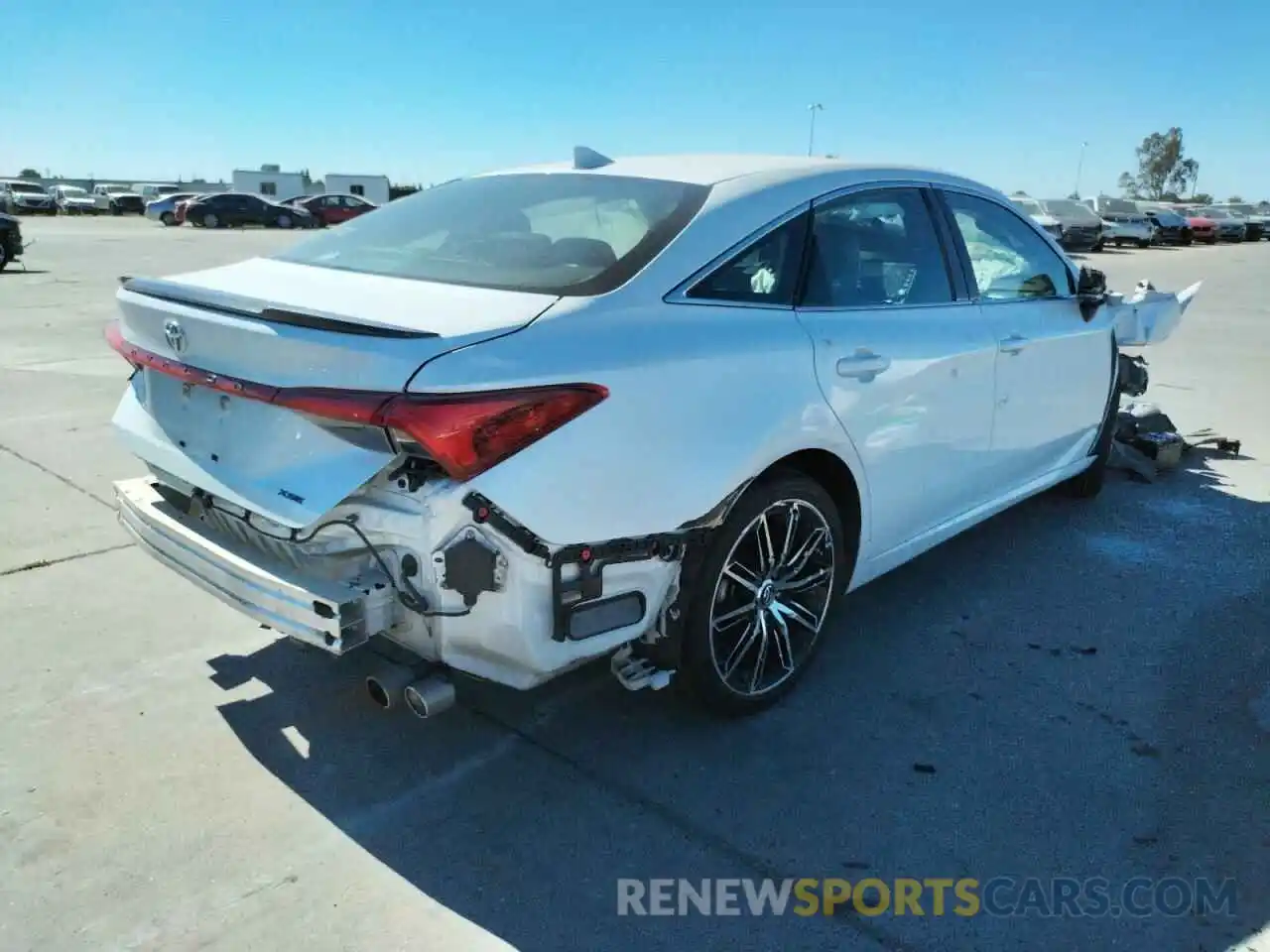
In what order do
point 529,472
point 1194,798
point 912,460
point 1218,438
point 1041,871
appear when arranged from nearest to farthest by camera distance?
point 529,472
point 1041,871
point 1194,798
point 912,460
point 1218,438

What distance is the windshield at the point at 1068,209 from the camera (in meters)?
30.8

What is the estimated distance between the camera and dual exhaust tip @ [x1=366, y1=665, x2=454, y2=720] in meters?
2.54

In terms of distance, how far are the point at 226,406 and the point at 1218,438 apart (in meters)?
6.53

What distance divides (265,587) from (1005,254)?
3398 millimetres

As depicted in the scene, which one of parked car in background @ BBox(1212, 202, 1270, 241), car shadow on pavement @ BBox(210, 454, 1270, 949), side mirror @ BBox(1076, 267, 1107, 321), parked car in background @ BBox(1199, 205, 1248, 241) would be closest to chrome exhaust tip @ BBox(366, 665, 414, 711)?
car shadow on pavement @ BBox(210, 454, 1270, 949)

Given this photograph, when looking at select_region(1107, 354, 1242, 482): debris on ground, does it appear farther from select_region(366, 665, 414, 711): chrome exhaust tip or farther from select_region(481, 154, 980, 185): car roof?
select_region(366, 665, 414, 711): chrome exhaust tip

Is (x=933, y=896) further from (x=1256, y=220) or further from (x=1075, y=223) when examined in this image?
(x=1256, y=220)

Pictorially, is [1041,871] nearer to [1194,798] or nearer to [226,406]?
[1194,798]

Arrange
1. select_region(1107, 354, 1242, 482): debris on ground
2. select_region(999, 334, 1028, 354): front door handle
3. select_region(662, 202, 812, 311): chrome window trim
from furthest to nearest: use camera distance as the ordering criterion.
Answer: select_region(1107, 354, 1242, 482): debris on ground
select_region(999, 334, 1028, 354): front door handle
select_region(662, 202, 812, 311): chrome window trim

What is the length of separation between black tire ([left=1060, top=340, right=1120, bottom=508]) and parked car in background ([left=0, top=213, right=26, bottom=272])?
19.1 metres

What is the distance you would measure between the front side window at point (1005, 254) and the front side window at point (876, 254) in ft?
0.98

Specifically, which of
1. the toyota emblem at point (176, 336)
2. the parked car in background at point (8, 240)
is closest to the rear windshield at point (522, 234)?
the toyota emblem at point (176, 336)

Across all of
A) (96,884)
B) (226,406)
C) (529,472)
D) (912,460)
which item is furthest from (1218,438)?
(96,884)

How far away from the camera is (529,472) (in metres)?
2.29
